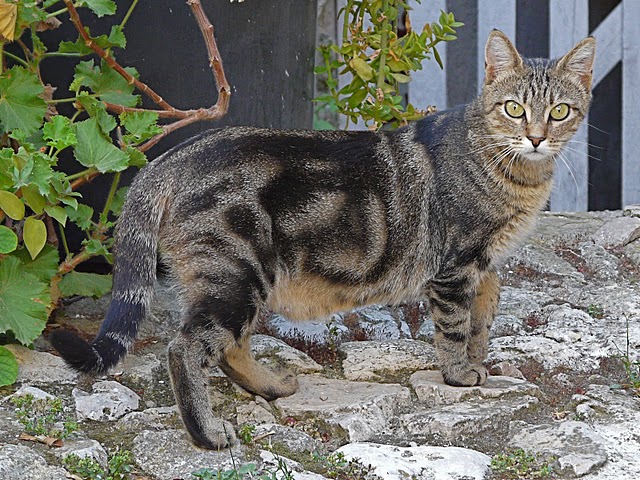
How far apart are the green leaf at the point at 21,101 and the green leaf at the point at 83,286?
2.47 ft

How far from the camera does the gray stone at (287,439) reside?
379 centimetres

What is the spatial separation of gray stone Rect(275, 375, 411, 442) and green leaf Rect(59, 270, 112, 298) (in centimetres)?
103

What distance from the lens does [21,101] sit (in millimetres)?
4254

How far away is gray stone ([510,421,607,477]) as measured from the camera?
3617 mm

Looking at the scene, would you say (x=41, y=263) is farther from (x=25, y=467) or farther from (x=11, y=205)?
(x=25, y=467)

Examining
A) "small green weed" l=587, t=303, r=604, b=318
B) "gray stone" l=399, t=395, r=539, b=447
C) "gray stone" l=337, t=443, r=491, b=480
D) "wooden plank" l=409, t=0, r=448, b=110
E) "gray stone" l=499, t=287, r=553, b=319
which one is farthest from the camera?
"wooden plank" l=409, t=0, r=448, b=110

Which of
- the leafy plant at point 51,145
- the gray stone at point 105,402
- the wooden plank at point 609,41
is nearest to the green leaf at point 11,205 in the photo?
the leafy plant at point 51,145

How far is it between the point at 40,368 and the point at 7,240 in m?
0.60

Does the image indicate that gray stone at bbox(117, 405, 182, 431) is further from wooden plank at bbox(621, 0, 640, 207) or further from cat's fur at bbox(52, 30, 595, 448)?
wooden plank at bbox(621, 0, 640, 207)

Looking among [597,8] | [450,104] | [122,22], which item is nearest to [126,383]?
[122,22]

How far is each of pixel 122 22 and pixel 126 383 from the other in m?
1.72

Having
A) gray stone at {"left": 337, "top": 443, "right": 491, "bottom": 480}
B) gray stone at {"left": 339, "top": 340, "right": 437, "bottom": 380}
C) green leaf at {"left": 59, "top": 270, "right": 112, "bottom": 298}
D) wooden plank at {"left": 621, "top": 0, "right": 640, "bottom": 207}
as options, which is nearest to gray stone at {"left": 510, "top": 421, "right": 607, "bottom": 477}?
gray stone at {"left": 337, "top": 443, "right": 491, "bottom": 480}

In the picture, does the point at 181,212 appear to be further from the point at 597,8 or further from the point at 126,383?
the point at 597,8

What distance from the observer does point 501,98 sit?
14.2ft
